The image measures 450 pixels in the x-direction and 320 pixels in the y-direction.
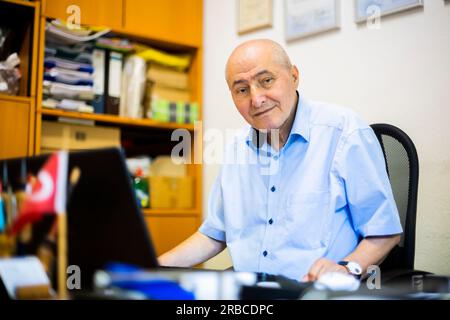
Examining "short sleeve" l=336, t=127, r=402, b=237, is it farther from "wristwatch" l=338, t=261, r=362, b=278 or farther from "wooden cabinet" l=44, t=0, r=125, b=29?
"wooden cabinet" l=44, t=0, r=125, b=29

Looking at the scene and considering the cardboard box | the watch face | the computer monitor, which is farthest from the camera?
the cardboard box

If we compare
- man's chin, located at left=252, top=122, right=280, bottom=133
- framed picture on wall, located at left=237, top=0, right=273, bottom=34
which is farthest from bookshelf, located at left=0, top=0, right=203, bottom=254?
man's chin, located at left=252, top=122, right=280, bottom=133

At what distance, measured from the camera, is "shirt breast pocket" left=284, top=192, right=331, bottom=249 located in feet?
3.47

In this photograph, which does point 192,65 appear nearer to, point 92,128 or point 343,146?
point 92,128

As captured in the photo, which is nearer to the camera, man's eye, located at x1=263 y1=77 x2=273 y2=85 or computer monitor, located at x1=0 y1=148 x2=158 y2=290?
computer monitor, located at x1=0 y1=148 x2=158 y2=290

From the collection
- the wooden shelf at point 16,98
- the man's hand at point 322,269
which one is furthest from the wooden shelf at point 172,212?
the man's hand at point 322,269

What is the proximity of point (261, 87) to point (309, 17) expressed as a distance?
0.56m

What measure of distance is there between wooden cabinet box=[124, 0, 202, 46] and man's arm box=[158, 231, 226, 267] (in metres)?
1.03

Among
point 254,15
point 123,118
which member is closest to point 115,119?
point 123,118

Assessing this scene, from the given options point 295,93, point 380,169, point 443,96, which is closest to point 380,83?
point 443,96

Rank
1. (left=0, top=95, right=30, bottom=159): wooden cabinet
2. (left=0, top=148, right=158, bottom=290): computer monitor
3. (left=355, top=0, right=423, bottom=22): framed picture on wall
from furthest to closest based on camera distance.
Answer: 1. (left=0, top=95, right=30, bottom=159): wooden cabinet
2. (left=355, top=0, right=423, bottom=22): framed picture on wall
3. (left=0, top=148, right=158, bottom=290): computer monitor

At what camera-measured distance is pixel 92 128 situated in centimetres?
179

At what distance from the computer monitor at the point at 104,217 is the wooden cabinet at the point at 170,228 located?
1298 mm
